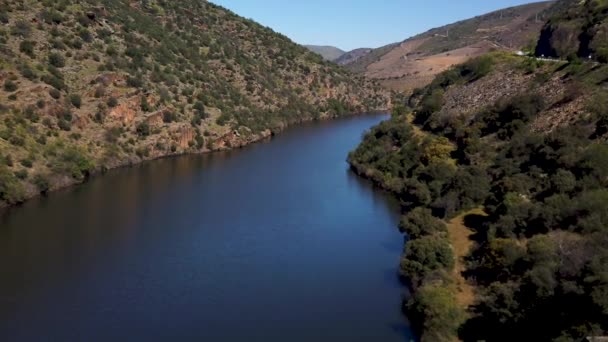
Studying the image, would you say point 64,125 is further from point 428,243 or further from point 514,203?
point 514,203

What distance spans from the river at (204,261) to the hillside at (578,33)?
Answer: 1254 inches

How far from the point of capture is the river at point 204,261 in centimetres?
2720

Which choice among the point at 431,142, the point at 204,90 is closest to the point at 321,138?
the point at 204,90

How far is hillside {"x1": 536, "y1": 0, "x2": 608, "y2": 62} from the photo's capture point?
63.7m

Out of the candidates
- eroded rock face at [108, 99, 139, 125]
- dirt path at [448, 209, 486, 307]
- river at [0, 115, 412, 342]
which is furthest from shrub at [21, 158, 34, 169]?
dirt path at [448, 209, 486, 307]

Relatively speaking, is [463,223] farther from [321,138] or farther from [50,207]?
[321,138]

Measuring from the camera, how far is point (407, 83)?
15612 cm

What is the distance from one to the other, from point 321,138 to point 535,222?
189ft

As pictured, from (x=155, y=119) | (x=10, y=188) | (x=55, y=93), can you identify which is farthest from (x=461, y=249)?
(x=55, y=93)

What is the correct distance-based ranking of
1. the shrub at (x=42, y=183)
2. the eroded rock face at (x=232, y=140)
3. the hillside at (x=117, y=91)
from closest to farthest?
the shrub at (x=42, y=183) < the hillside at (x=117, y=91) < the eroded rock face at (x=232, y=140)

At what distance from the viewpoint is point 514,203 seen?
3606 centimetres

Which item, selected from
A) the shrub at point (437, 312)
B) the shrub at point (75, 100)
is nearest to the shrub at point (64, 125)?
the shrub at point (75, 100)

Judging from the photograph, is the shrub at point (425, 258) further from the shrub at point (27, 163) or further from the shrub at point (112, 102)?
the shrub at point (112, 102)

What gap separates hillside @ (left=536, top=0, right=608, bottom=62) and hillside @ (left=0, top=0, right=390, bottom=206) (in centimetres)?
4282
